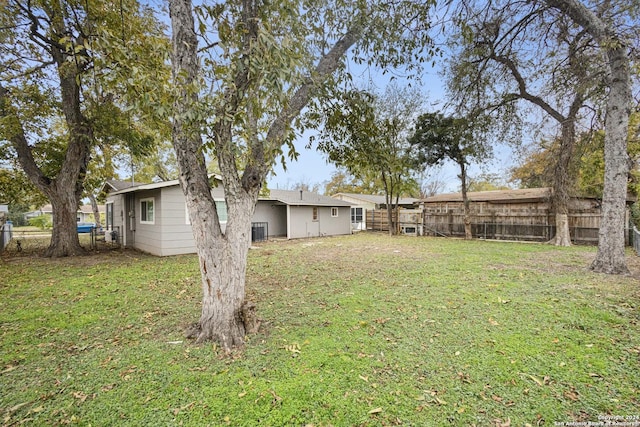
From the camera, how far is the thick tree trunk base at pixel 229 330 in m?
3.29

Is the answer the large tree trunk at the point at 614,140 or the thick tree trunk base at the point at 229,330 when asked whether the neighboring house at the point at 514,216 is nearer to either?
the large tree trunk at the point at 614,140

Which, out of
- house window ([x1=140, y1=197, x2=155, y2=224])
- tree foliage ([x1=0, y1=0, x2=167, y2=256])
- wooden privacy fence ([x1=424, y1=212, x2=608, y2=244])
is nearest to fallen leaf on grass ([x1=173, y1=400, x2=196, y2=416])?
tree foliage ([x1=0, y1=0, x2=167, y2=256])

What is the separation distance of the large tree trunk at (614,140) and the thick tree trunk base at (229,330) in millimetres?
7794

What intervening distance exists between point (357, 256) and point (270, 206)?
8.10m

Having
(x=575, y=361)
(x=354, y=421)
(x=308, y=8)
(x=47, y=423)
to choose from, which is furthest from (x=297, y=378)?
(x=308, y=8)

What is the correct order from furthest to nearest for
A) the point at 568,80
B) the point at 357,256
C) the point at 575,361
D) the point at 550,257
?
the point at 357,256 → the point at 550,257 → the point at 568,80 → the point at 575,361

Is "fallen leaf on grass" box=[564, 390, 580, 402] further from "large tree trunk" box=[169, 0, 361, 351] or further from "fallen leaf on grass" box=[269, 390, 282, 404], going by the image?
"large tree trunk" box=[169, 0, 361, 351]

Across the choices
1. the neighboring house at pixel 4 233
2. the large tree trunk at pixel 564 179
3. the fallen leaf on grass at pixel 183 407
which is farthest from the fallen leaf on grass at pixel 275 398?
the neighboring house at pixel 4 233

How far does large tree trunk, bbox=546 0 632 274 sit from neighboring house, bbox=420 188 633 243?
6.20 m

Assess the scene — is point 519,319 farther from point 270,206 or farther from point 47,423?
point 270,206

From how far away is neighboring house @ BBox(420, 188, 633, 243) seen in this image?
11953 millimetres

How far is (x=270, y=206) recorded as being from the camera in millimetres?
16172

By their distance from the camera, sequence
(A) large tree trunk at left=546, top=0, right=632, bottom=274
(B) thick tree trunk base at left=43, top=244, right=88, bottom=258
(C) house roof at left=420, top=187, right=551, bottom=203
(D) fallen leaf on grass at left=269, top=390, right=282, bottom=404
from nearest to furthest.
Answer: (D) fallen leaf on grass at left=269, top=390, right=282, bottom=404 < (A) large tree trunk at left=546, top=0, right=632, bottom=274 < (B) thick tree trunk base at left=43, top=244, right=88, bottom=258 < (C) house roof at left=420, top=187, right=551, bottom=203

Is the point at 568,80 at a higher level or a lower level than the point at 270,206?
higher
